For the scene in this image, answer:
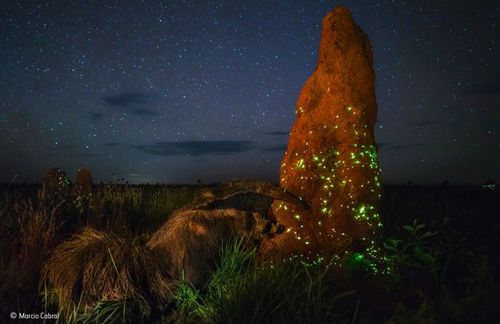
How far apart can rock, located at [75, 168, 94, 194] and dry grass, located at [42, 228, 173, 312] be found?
945cm

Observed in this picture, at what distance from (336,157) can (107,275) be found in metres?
3.63

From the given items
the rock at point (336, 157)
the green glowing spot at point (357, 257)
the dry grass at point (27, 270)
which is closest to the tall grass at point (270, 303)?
the green glowing spot at point (357, 257)

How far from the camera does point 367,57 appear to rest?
719 cm

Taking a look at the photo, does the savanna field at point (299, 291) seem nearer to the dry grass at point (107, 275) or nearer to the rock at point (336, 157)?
the dry grass at point (107, 275)

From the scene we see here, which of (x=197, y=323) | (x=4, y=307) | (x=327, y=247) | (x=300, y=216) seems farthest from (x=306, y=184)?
(x=4, y=307)

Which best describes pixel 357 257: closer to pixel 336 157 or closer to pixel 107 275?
pixel 336 157

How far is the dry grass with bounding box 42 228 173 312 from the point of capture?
5797mm

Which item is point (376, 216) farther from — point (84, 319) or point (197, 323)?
point (84, 319)

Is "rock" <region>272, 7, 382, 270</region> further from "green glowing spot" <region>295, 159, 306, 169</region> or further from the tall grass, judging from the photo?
the tall grass

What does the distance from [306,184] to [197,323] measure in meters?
2.80

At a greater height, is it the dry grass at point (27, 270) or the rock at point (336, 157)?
the rock at point (336, 157)

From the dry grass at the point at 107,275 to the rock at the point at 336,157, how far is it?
5.82 feet

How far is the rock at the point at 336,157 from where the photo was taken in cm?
657

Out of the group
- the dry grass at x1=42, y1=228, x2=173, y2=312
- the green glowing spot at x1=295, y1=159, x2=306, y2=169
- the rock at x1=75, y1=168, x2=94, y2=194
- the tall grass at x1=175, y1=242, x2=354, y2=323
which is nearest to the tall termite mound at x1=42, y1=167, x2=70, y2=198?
the rock at x1=75, y1=168, x2=94, y2=194
